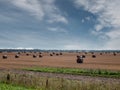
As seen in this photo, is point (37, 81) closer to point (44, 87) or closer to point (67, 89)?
point (44, 87)

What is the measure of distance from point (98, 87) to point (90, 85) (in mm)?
905

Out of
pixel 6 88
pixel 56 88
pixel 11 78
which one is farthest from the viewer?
pixel 11 78

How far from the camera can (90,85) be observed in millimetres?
26719

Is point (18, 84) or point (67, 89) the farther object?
point (18, 84)

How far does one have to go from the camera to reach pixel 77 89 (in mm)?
26125

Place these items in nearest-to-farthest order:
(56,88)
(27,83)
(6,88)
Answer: (6,88) < (56,88) < (27,83)

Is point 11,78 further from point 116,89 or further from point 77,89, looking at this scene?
point 116,89

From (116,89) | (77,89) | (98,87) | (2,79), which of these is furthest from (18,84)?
(116,89)

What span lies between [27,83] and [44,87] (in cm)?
290

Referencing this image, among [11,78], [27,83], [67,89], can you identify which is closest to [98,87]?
[67,89]

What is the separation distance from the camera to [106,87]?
25969 millimetres

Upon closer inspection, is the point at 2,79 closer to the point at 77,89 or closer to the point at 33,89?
the point at 33,89

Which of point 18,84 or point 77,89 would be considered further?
point 18,84

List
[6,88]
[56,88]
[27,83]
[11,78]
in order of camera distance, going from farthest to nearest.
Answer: [11,78] < [27,83] < [56,88] < [6,88]
